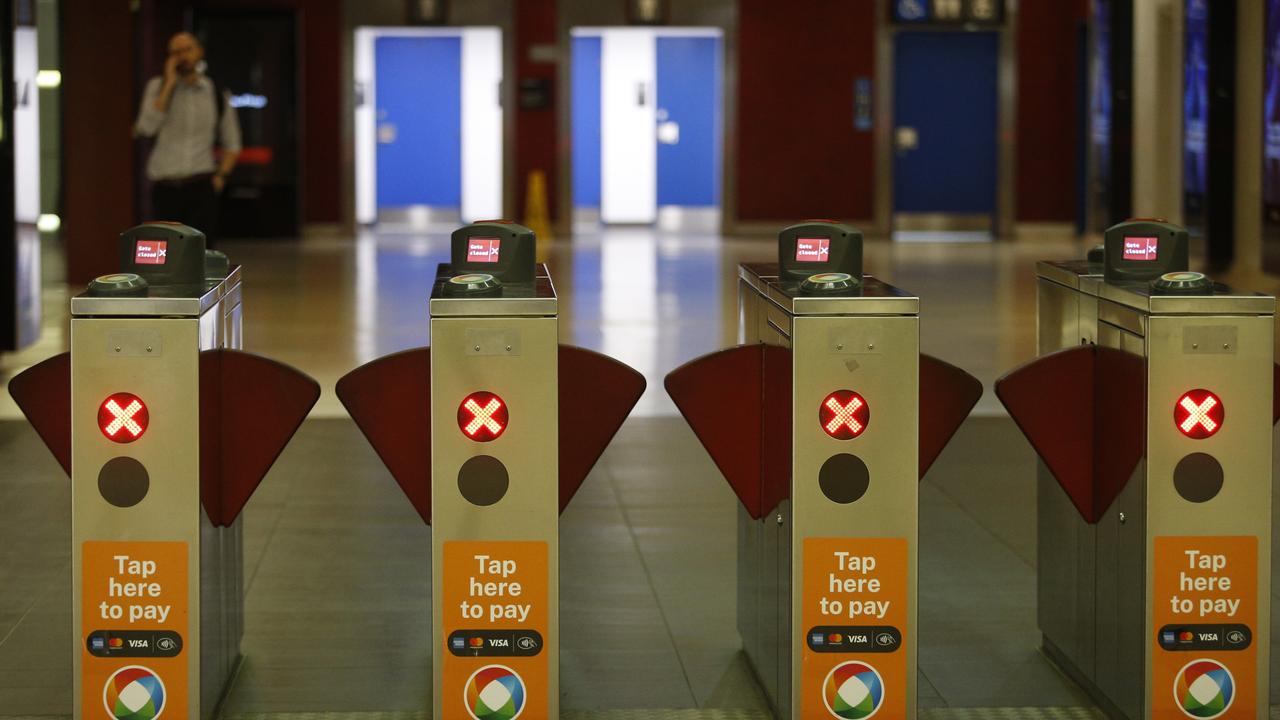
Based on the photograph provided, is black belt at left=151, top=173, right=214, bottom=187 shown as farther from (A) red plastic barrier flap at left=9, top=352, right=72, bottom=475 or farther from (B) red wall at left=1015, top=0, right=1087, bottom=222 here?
(B) red wall at left=1015, top=0, right=1087, bottom=222

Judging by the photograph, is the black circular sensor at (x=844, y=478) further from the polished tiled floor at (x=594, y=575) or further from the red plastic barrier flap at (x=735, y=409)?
the polished tiled floor at (x=594, y=575)

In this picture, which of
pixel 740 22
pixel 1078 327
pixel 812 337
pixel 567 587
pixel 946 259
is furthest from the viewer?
pixel 740 22

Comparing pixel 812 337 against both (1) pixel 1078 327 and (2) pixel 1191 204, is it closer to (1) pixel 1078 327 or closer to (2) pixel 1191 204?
(1) pixel 1078 327

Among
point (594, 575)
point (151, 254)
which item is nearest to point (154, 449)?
point (151, 254)

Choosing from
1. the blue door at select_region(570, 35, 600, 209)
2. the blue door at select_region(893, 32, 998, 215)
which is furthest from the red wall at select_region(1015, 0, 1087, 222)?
the blue door at select_region(570, 35, 600, 209)

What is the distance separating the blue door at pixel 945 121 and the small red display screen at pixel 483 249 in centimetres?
→ 1532

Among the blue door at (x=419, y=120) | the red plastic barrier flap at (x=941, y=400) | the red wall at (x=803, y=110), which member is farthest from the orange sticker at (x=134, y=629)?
the blue door at (x=419, y=120)

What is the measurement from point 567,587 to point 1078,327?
1429 mm

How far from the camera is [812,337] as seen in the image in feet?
9.28

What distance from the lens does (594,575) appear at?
4.21 m

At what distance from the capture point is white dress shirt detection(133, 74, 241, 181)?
8617mm

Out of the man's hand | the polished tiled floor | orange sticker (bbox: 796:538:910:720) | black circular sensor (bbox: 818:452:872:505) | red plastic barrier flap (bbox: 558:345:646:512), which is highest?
the man's hand

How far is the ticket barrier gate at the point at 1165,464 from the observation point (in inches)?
112

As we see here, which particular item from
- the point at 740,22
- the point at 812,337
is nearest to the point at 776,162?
the point at 740,22
